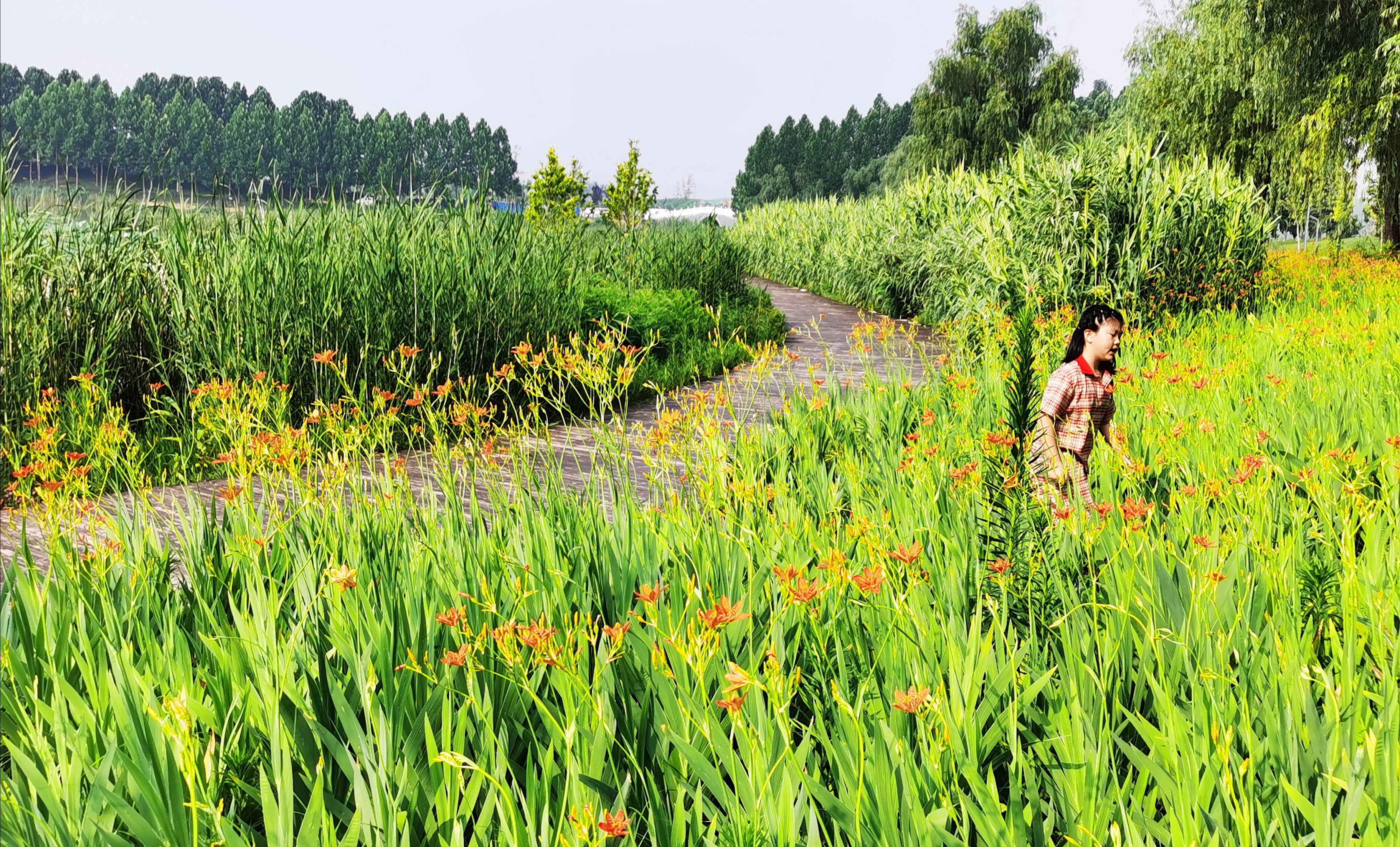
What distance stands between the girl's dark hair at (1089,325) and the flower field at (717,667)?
2.81 ft

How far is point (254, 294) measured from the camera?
616cm

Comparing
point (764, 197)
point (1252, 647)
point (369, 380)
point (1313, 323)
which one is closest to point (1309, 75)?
point (1313, 323)

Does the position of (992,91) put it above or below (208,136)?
below

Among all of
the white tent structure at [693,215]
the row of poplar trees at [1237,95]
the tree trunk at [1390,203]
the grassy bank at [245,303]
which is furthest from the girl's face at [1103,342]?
the tree trunk at [1390,203]

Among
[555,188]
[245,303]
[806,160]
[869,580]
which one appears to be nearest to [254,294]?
[245,303]

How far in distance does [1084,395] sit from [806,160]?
75770 mm

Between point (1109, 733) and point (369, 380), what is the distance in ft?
20.1

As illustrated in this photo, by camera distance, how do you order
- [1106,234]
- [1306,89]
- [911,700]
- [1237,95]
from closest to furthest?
[911,700]
[1106,234]
[1306,89]
[1237,95]

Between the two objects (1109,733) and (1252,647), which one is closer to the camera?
(1109,733)

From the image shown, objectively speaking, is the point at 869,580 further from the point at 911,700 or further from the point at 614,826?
the point at 614,826

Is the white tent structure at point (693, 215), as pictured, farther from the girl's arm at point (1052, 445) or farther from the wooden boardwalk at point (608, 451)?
the girl's arm at point (1052, 445)

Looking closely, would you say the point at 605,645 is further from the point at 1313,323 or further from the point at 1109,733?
the point at 1313,323

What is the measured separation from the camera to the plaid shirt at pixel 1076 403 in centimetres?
413

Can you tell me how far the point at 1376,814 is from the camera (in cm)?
145
